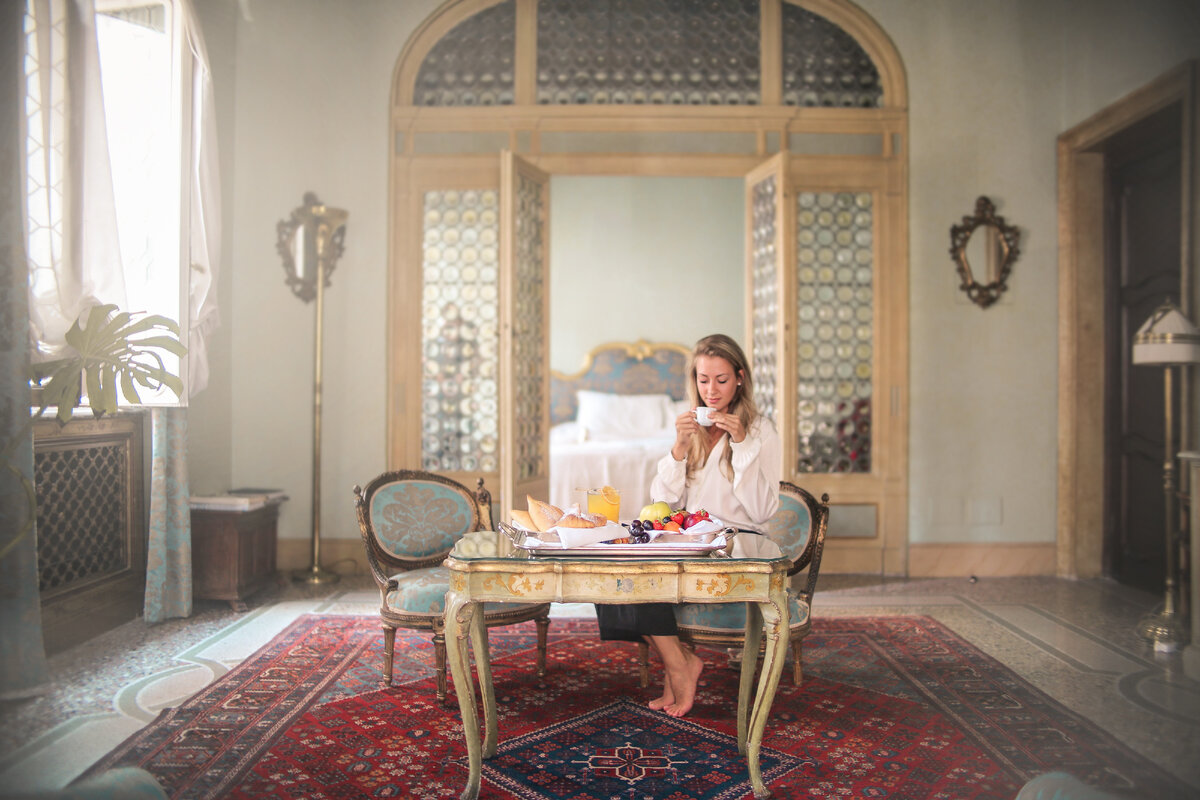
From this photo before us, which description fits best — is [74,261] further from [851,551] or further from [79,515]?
[851,551]

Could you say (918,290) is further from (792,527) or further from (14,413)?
(14,413)

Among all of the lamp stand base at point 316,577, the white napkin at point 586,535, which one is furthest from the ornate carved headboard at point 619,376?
the white napkin at point 586,535

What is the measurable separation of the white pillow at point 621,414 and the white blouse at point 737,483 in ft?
14.4

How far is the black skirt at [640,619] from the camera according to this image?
2.50 meters

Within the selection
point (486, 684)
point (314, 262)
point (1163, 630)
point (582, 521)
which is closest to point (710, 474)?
point (582, 521)

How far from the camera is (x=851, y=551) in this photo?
499 centimetres

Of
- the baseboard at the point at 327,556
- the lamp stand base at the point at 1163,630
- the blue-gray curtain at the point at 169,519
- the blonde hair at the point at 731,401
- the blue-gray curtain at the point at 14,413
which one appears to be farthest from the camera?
the baseboard at the point at 327,556

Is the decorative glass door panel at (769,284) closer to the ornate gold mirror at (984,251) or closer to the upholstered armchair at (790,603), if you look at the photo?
the ornate gold mirror at (984,251)

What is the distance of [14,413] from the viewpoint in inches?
71.9

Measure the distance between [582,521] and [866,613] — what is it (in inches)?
98.6

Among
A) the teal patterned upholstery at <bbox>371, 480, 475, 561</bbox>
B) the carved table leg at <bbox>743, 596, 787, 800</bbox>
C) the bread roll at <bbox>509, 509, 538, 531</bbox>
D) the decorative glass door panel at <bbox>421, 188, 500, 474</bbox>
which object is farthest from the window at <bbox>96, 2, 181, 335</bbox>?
the carved table leg at <bbox>743, 596, 787, 800</bbox>

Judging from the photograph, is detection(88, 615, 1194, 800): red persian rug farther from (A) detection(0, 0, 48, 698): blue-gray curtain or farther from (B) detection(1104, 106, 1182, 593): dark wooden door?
(B) detection(1104, 106, 1182, 593): dark wooden door

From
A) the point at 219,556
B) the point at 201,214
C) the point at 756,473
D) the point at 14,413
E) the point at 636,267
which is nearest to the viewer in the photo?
the point at 14,413

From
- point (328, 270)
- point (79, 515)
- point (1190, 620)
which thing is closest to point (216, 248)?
point (328, 270)
